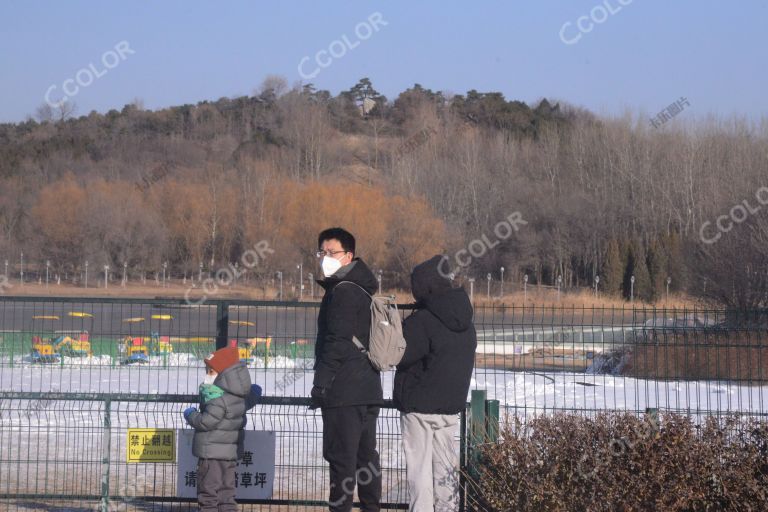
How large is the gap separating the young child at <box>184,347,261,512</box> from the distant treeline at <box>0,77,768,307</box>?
147ft

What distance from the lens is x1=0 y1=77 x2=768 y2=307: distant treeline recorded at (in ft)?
218

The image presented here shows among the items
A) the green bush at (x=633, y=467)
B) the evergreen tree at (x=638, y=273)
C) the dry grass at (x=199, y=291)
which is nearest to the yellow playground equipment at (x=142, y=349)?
the green bush at (x=633, y=467)

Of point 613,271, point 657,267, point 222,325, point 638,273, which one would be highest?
point 657,267

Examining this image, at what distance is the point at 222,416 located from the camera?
269 inches

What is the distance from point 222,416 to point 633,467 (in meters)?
2.85

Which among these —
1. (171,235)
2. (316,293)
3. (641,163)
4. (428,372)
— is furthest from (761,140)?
(428,372)

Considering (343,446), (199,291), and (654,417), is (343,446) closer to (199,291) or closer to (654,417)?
(654,417)

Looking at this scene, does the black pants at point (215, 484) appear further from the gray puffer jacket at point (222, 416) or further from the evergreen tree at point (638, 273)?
the evergreen tree at point (638, 273)

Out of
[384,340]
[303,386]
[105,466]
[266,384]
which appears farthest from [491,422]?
[303,386]

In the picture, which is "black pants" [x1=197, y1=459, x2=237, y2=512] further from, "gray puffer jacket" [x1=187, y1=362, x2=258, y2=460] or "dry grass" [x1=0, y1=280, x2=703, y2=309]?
"dry grass" [x1=0, y1=280, x2=703, y2=309]

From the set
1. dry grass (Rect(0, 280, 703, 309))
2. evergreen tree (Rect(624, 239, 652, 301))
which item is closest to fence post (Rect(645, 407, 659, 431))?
dry grass (Rect(0, 280, 703, 309))

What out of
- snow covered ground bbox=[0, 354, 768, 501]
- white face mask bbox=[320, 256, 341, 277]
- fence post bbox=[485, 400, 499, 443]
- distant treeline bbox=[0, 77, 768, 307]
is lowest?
snow covered ground bbox=[0, 354, 768, 501]

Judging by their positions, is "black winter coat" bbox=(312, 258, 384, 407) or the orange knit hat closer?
"black winter coat" bbox=(312, 258, 384, 407)

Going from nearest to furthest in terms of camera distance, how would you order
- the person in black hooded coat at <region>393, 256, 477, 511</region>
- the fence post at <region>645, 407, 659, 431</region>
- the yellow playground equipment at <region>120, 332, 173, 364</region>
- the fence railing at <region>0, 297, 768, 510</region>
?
the fence post at <region>645, 407, 659, 431</region>
the person in black hooded coat at <region>393, 256, 477, 511</region>
the fence railing at <region>0, 297, 768, 510</region>
the yellow playground equipment at <region>120, 332, 173, 364</region>
